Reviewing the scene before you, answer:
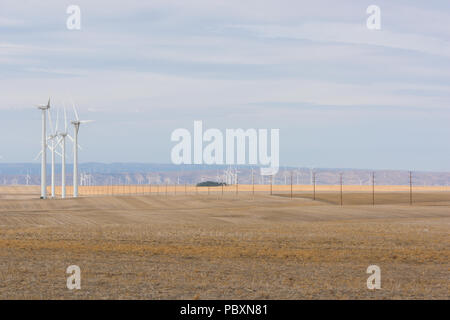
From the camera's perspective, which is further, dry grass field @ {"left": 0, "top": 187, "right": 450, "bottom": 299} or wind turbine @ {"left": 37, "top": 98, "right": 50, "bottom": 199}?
wind turbine @ {"left": 37, "top": 98, "right": 50, "bottom": 199}

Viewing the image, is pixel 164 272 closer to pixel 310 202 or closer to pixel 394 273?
pixel 394 273

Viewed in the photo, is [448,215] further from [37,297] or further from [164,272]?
[37,297]

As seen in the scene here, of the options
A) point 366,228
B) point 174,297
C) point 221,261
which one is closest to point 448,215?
point 366,228

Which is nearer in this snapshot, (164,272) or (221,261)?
(164,272)

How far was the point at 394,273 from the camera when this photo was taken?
31.2m

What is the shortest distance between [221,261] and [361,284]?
9.54 meters

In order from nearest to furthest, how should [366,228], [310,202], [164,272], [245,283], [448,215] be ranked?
1. [245,283]
2. [164,272]
3. [366,228]
4. [448,215]
5. [310,202]

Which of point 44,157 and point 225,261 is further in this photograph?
point 44,157

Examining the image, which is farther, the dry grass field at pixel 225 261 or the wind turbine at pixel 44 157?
the wind turbine at pixel 44 157

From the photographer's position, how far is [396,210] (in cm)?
9262

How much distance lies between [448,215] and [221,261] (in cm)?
5558
